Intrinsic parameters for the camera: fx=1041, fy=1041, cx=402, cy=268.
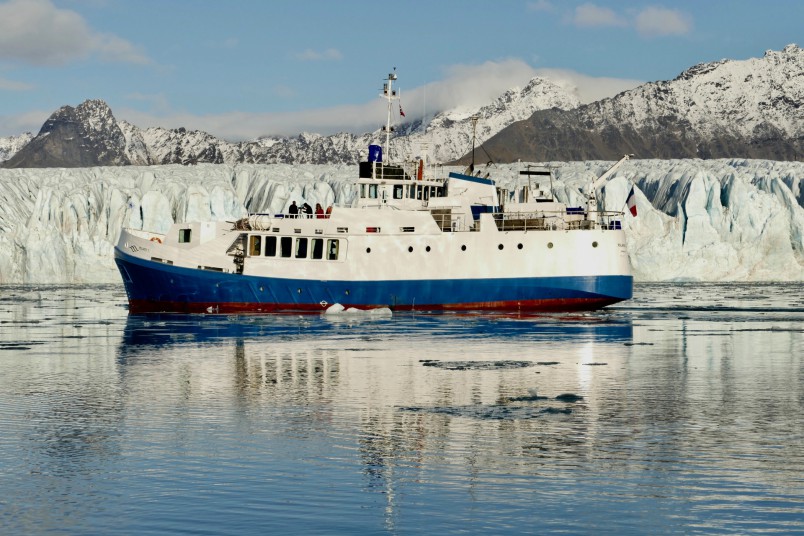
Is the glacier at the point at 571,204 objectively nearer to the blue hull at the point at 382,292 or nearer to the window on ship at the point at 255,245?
the blue hull at the point at 382,292

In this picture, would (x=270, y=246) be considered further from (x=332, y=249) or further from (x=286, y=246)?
(x=332, y=249)

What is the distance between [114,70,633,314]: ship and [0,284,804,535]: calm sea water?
55.2ft

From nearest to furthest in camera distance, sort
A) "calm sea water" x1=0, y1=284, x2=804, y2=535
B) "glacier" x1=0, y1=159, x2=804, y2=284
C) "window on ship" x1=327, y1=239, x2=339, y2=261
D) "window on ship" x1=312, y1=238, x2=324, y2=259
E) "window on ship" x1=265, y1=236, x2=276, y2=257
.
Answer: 1. "calm sea water" x1=0, y1=284, x2=804, y2=535
2. "window on ship" x1=327, y1=239, x2=339, y2=261
3. "window on ship" x1=312, y1=238, x2=324, y2=259
4. "window on ship" x1=265, y1=236, x2=276, y2=257
5. "glacier" x1=0, y1=159, x2=804, y2=284

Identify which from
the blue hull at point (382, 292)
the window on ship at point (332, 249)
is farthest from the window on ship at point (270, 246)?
the window on ship at point (332, 249)

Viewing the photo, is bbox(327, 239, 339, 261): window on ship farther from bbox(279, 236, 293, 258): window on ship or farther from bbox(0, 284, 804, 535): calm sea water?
bbox(0, 284, 804, 535): calm sea water

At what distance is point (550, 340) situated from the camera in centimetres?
3403

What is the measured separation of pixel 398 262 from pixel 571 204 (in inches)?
1813

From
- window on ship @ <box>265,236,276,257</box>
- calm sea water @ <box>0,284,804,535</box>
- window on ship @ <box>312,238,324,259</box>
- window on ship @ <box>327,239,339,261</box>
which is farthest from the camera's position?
window on ship @ <box>265,236,276,257</box>

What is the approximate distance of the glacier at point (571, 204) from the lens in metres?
87.9

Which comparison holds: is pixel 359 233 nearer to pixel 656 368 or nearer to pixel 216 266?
pixel 216 266

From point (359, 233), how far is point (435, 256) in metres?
3.92

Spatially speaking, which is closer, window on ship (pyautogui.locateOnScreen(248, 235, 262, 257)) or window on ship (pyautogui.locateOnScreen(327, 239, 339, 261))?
window on ship (pyautogui.locateOnScreen(327, 239, 339, 261))

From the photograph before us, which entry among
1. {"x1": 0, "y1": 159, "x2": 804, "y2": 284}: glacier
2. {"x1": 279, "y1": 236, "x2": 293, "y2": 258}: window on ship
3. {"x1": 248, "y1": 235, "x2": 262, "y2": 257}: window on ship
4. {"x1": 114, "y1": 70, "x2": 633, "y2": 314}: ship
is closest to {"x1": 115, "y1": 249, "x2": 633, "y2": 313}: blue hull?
{"x1": 114, "y1": 70, "x2": 633, "y2": 314}: ship

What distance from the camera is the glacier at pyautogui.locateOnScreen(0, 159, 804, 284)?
289 feet
